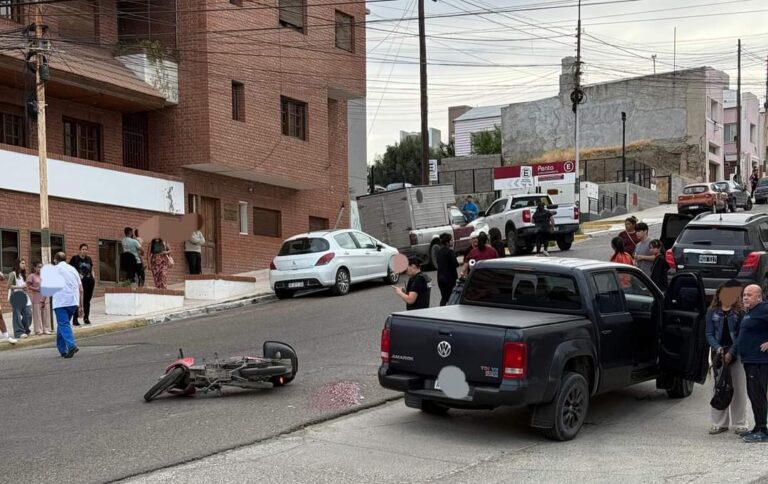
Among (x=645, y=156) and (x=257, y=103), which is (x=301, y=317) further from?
(x=645, y=156)

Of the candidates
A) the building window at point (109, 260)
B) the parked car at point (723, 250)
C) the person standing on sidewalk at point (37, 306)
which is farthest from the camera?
the building window at point (109, 260)

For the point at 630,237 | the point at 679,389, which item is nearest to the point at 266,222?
the point at 630,237

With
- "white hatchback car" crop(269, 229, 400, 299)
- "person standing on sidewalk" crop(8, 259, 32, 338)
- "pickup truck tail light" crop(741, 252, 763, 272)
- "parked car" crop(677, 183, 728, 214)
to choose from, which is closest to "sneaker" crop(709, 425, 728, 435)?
"pickup truck tail light" crop(741, 252, 763, 272)

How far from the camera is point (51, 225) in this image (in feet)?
67.3

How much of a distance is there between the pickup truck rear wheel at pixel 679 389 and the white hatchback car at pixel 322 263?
34.1 feet

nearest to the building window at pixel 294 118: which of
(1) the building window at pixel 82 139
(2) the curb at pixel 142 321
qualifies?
(1) the building window at pixel 82 139

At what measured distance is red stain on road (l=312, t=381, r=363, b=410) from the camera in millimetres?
8898

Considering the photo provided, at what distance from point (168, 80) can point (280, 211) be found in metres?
6.49

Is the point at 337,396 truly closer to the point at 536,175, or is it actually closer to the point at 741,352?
the point at 741,352

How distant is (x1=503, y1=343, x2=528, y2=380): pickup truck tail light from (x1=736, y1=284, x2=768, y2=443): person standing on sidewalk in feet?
6.44

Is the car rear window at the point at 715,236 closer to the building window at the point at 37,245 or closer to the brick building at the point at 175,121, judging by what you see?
the brick building at the point at 175,121

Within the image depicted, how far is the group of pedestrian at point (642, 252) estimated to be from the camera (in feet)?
40.3

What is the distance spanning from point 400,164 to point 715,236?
6264 centimetres

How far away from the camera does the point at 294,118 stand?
1108 inches
